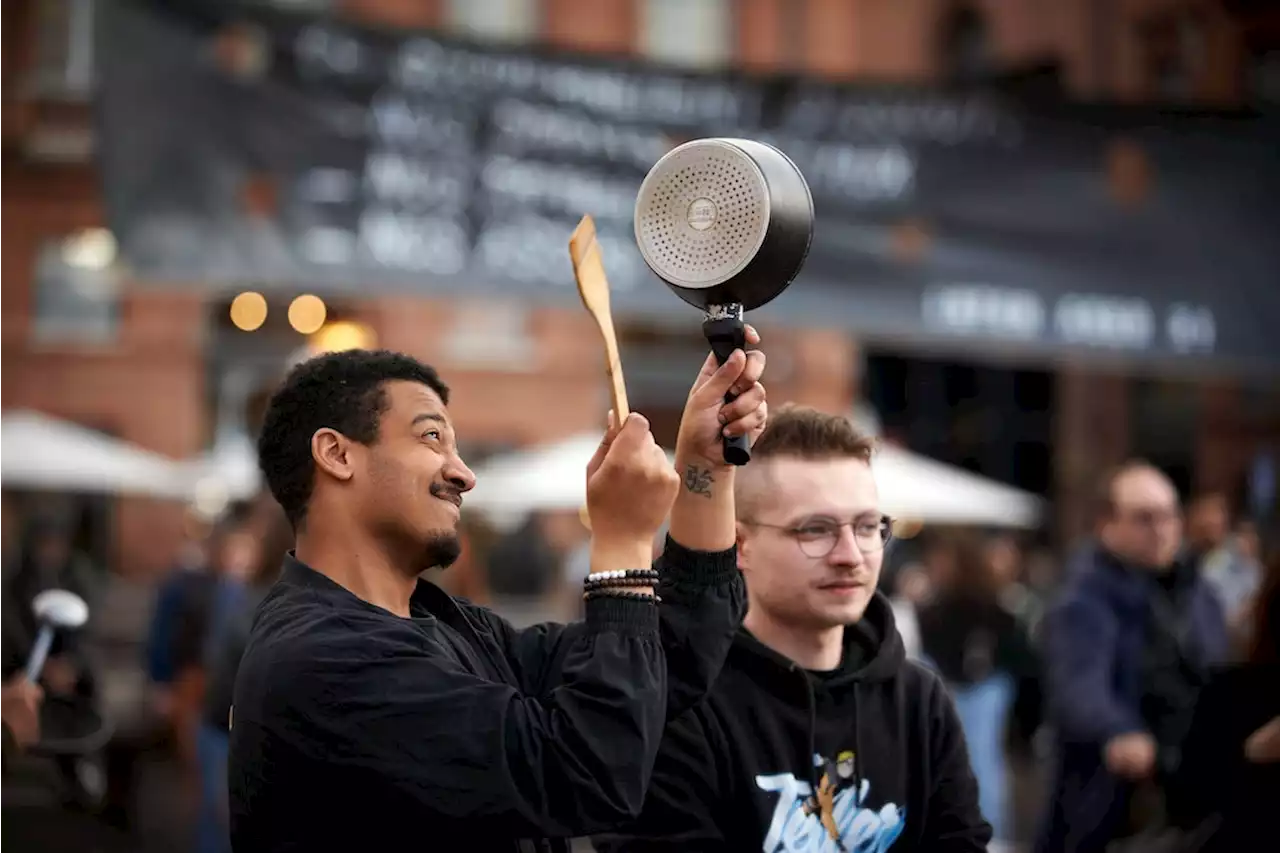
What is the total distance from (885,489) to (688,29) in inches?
520

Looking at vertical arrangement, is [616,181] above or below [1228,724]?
above

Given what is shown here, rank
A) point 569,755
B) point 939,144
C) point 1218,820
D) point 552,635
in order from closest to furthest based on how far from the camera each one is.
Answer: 1. point 569,755
2. point 552,635
3. point 1218,820
4. point 939,144

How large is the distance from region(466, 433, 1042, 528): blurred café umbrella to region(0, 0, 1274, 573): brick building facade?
24.5ft

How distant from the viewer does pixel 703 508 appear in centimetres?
239

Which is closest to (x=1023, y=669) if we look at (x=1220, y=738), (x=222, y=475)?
(x=1220, y=738)

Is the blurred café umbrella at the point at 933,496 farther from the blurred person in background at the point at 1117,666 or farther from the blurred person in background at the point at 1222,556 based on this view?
the blurred person in background at the point at 1117,666

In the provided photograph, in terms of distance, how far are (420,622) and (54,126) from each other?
22336 mm

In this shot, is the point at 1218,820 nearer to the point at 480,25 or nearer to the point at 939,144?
the point at 939,144

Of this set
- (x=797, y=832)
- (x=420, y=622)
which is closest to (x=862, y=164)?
(x=797, y=832)

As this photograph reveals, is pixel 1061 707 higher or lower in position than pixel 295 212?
lower

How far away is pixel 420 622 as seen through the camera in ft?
7.81

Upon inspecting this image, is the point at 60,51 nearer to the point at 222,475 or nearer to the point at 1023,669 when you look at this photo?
the point at 222,475

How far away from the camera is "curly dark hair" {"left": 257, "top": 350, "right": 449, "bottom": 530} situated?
7.88 ft

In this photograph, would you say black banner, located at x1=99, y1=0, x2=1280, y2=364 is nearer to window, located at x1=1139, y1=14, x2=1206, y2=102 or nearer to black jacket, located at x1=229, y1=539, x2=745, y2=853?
black jacket, located at x1=229, y1=539, x2=745, y2=853
